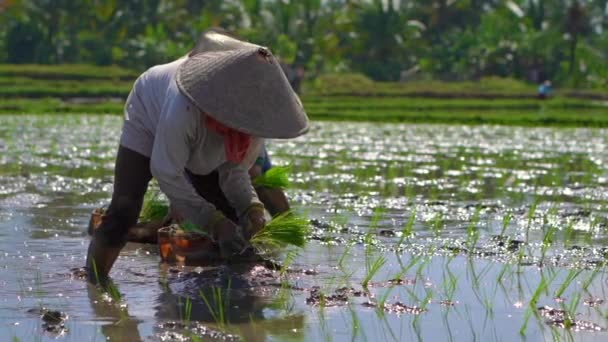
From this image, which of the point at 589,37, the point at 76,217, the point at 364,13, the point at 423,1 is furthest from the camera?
the point at 589,37

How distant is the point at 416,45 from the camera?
42.6 m

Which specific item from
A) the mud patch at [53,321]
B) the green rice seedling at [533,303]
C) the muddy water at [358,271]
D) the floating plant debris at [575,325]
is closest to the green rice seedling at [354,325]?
the muddy water at [358,271]

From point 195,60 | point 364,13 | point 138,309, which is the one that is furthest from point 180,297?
point 364,13

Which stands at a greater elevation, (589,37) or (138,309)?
(138,309)

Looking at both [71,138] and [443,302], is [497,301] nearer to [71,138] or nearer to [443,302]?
[443,302]

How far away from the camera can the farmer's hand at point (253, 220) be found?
488cm

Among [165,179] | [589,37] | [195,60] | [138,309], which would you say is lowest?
[589,37]

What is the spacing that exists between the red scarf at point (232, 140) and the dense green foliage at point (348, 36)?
1320 inches

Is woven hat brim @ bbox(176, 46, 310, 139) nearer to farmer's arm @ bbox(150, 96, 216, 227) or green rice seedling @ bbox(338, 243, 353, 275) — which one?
farmer's arm @ bbox(150, 96, 216, 227)

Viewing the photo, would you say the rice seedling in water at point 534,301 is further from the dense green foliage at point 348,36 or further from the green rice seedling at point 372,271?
the dense green foliage at point 348,36

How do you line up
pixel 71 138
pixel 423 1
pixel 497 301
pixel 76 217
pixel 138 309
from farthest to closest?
pixel 423 1, pixel 71 138, pixel 76 217, pixel 497 301, pixel 138 309

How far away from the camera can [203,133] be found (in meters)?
4.34

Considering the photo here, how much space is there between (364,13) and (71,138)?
25753mm

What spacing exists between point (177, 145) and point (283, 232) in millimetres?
1019
